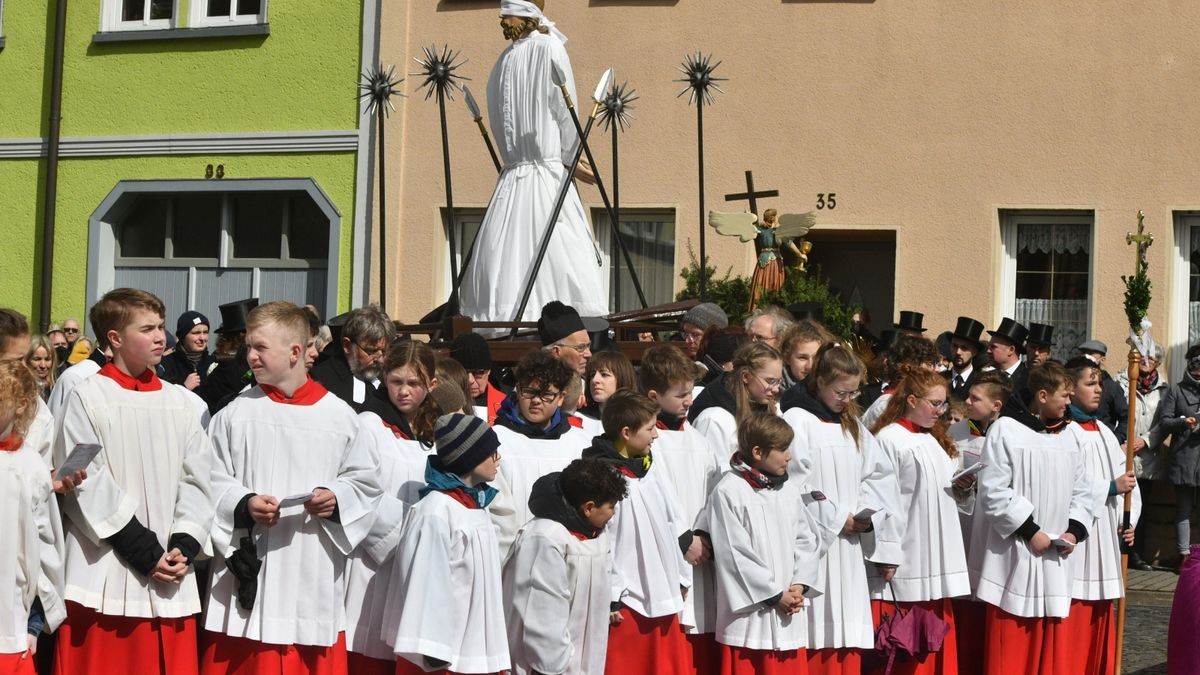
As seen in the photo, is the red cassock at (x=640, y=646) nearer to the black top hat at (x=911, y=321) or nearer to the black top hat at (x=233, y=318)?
the black top hat at (x=233, y=318)

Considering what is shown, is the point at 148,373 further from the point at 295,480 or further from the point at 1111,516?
the point at 1111,516

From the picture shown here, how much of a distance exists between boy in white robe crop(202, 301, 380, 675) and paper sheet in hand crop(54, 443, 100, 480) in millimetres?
586

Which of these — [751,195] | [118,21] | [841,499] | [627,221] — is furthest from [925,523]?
→ [118,21]

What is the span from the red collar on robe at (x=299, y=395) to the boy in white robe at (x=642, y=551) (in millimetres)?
1087

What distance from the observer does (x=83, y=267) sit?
749 inches

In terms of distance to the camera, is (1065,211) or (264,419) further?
(1065,211)

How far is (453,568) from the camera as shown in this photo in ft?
19.5

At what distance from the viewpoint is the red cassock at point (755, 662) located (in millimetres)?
7355

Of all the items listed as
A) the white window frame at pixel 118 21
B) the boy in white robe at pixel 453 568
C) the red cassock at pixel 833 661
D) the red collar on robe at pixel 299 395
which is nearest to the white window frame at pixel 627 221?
the white window frame at pixel 118 21

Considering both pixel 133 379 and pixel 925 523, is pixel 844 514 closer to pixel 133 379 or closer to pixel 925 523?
pixel 925 523

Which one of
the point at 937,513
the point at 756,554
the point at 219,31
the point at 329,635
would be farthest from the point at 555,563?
the point at 219,31

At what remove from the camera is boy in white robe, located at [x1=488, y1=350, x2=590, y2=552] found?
6680 mm

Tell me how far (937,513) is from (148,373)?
13.4 feet

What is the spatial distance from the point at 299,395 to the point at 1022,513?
403 cm
